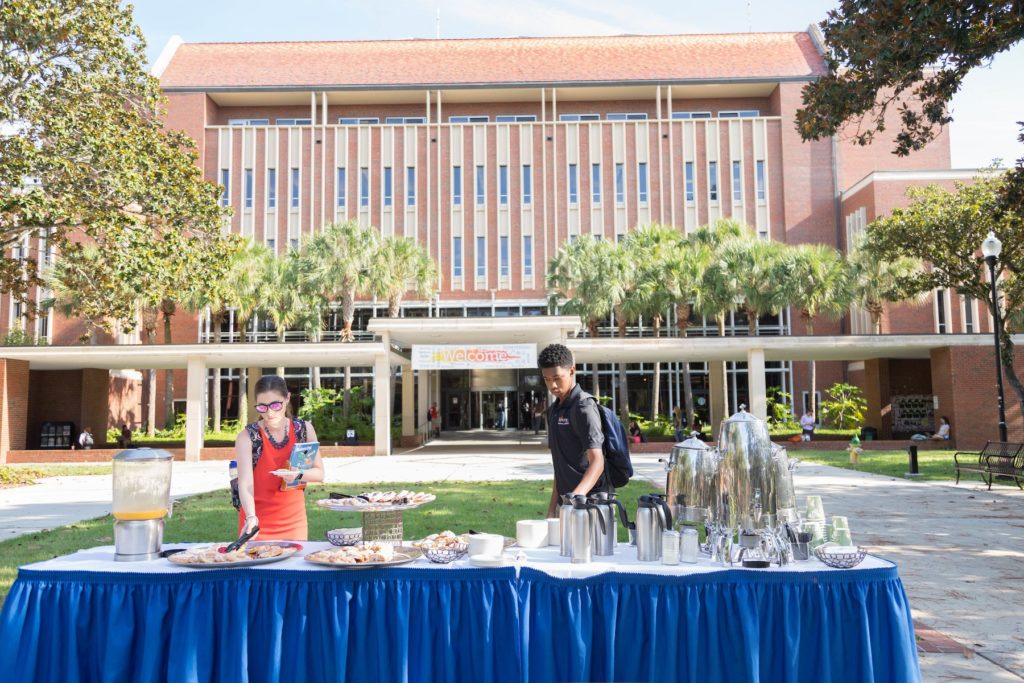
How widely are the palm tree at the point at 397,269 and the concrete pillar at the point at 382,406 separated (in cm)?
624

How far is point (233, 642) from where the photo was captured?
3.46 meters

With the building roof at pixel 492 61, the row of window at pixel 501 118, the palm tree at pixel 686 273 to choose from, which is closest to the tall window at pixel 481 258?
the row of window at pixel 501 118

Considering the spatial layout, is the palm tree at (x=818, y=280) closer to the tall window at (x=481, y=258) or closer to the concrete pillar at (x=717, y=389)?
the concrete pillar at (x=717, y=389)

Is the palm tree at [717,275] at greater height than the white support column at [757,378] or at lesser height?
greater

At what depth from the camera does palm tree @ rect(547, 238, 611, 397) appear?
31.1m

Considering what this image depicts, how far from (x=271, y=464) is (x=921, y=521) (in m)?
9.66

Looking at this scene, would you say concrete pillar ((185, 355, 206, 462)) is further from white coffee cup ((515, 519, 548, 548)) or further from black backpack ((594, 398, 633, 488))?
white coffee cup ((515, 519, 548, 548))

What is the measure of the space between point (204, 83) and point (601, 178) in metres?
A: 23.9

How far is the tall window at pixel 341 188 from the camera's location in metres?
43.2

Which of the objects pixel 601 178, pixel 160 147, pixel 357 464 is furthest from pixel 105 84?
pixel 601 178

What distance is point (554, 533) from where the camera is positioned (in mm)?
4066

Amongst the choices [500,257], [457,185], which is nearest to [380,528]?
[500,257]

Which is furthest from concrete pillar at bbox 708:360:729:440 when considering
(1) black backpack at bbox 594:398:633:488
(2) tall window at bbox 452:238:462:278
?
(1) black backpack at bbox 594:398:633:488

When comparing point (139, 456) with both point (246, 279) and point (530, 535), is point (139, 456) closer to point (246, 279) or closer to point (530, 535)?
point (530, 535)
